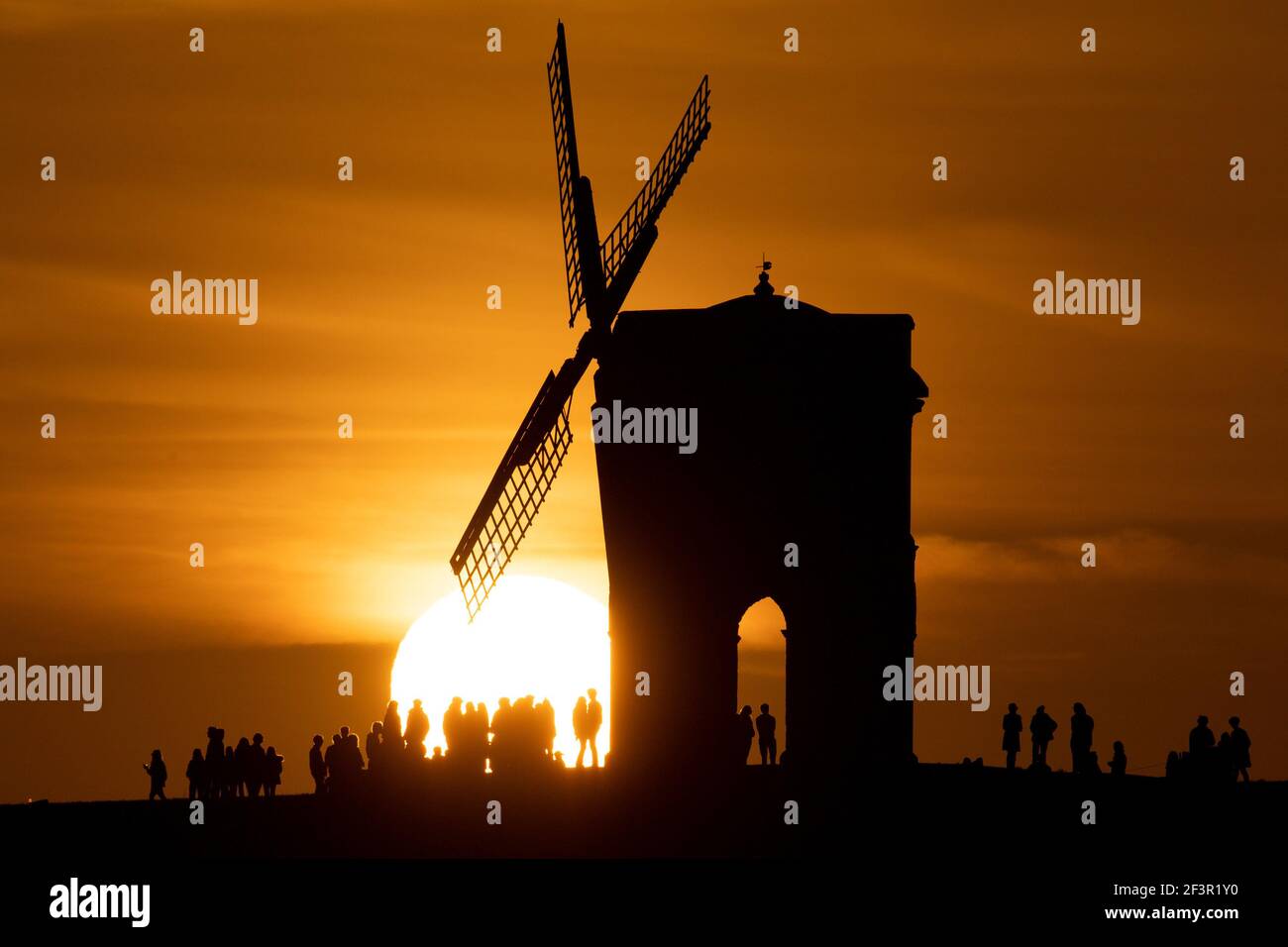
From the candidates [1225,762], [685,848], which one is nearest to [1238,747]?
[1225,762]

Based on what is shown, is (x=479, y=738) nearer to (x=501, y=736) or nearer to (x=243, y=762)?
(x=501, y=736)

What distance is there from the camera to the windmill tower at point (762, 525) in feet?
149

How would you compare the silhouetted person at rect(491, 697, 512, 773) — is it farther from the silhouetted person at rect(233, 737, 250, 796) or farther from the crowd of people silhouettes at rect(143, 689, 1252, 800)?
the silhouetted person at rect(233, 737, 250, 796)

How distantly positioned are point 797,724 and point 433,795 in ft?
19.4

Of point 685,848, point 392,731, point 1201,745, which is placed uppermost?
point 392,731

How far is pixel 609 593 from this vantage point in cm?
4628

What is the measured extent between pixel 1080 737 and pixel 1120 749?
1322mm

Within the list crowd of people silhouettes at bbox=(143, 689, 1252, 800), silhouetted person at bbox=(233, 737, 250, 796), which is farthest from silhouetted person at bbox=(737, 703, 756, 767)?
silhouetted person at bbox=(233, 737, 250, 796)

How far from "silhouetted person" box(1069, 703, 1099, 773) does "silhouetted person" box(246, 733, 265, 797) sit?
13570 mm

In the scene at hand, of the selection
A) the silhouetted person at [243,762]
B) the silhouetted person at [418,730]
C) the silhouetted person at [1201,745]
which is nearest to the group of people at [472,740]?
the silhouetted person at [418,730]

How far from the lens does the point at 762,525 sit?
45.7 metres
